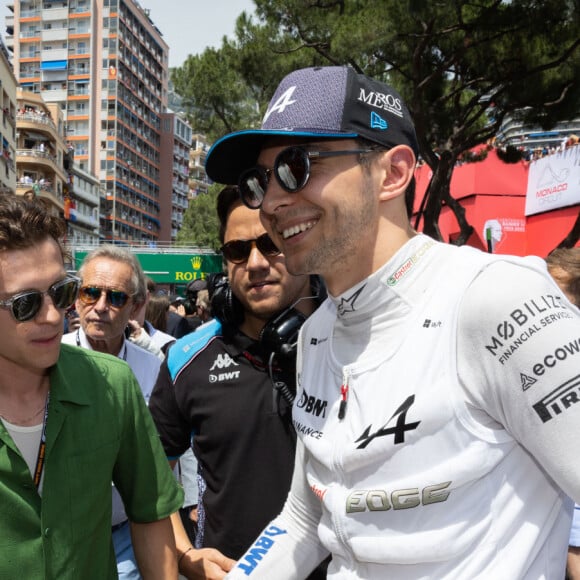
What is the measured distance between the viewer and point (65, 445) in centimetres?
195

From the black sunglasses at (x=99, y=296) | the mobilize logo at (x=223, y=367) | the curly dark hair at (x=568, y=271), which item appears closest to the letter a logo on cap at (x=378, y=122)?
the mobilize logo at (x=223, y=367)

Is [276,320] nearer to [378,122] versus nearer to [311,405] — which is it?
[311,405]

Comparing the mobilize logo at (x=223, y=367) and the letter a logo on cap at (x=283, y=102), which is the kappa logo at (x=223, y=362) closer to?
the mobilize logo at (x=223, y=367)

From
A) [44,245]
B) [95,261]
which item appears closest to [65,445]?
[44,245]

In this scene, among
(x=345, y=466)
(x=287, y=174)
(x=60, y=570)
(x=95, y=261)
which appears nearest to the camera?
(x=345, y=466)

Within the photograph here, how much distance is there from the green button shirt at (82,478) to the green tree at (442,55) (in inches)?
410

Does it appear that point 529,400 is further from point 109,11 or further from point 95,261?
point 109,11

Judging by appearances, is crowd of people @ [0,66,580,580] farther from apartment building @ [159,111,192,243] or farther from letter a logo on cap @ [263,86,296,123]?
apartment building @ [159,111,192,243]

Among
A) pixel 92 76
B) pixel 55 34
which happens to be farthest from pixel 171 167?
pixel 55 34

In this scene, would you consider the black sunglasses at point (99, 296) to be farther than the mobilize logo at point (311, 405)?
Yes

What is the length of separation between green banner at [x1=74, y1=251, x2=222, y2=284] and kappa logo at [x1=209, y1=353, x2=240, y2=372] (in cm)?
2569

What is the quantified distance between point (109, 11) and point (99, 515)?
93999 mm

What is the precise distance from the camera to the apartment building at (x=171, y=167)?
101m

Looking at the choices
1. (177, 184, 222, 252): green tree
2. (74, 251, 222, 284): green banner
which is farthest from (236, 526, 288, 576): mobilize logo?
(177, 184, 222, 252): green tree
